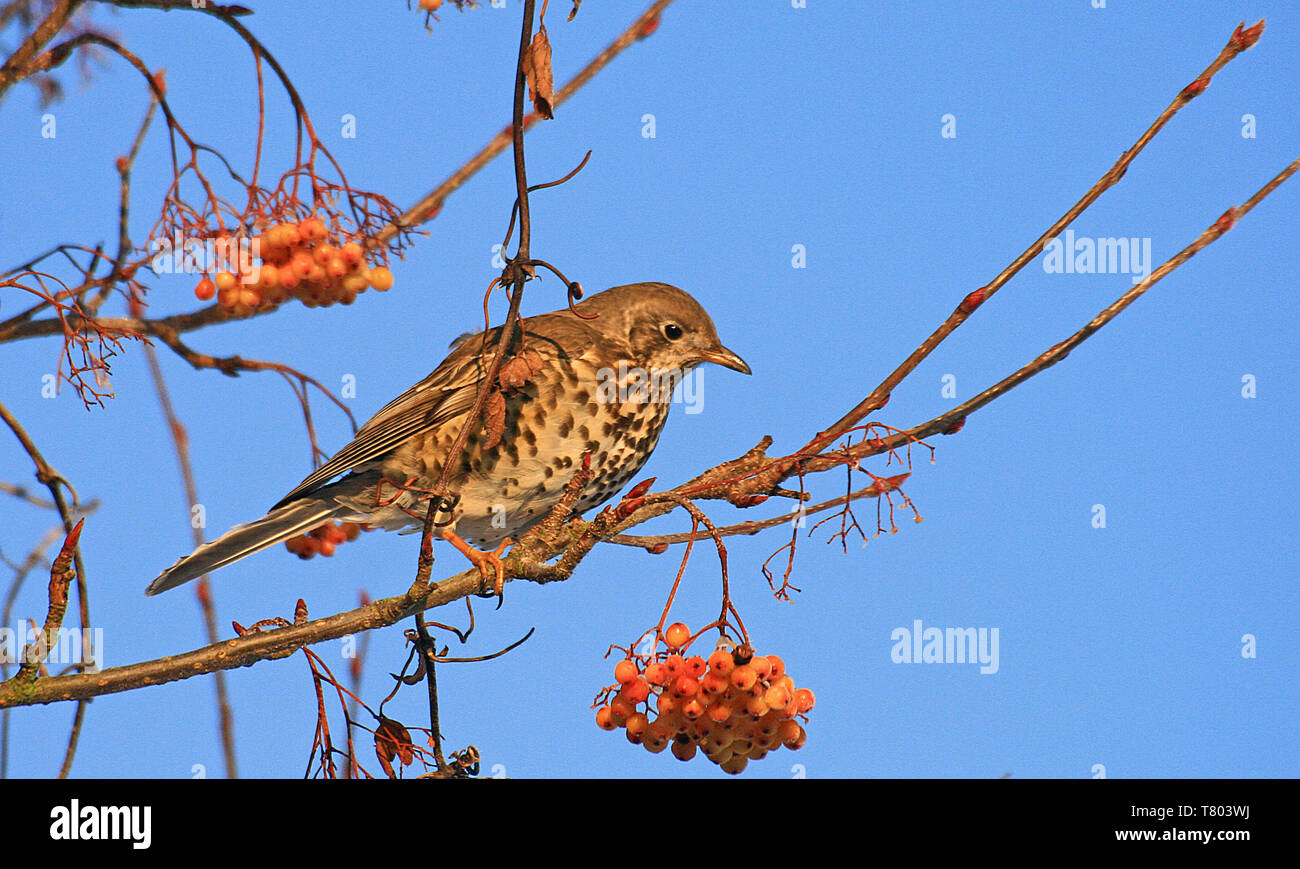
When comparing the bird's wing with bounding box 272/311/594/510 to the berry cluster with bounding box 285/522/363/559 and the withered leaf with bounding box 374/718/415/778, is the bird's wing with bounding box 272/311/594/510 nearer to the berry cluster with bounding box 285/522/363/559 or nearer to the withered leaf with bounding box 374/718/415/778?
the berry cluster with bounding box 285/522/363/559

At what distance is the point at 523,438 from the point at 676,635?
1470mm

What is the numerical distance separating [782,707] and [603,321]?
7.52 ft

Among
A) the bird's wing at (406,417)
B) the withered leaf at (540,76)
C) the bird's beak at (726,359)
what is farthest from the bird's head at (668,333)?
the withered leaf at (540,76)

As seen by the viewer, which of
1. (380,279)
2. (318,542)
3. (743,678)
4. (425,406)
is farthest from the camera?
(425,406)

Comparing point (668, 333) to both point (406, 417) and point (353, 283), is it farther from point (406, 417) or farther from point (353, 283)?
point (353, 283)

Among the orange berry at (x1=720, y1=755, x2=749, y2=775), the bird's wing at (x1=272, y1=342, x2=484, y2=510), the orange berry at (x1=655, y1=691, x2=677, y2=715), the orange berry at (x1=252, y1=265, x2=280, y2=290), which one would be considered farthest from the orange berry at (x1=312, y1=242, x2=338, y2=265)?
the orange berry at (x1=720, y1=755, x2=749, y2=775)

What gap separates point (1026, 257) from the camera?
2344 mm

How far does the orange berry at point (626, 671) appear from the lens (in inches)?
95.3

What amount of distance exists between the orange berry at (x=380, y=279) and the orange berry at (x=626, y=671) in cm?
143

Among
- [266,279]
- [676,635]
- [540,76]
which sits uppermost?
[266,279]

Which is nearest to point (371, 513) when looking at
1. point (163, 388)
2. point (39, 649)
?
point (163, 388)

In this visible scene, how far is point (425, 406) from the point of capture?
405 centimetres

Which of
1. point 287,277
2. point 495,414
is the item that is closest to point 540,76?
point 495,414

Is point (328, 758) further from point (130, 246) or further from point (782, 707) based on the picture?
point (130, 246)
